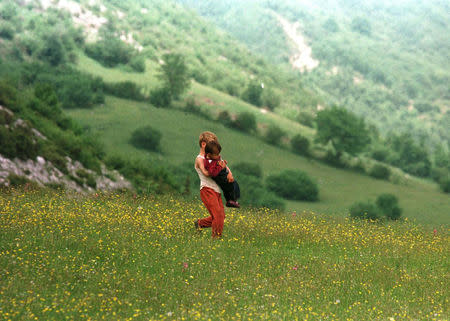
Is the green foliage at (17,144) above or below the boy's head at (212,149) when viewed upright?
below

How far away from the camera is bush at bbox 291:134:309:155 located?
13662 cm

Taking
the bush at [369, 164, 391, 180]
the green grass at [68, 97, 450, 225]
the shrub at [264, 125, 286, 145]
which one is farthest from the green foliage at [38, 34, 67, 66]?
the bush at [369, 164, 391, 180]

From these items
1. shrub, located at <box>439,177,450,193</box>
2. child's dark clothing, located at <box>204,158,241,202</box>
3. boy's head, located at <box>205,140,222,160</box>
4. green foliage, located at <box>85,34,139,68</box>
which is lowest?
green foliage, located at <box>85,34,139,68</box>

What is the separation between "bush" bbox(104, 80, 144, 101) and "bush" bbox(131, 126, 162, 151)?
23578 millimetres

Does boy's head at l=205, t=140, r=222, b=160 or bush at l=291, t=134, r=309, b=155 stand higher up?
boy's head at l=205, t=140, r=222, b=160

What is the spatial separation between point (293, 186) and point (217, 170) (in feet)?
318

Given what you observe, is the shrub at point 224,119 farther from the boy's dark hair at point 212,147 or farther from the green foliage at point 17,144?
the boy's dark hair at point 212,147

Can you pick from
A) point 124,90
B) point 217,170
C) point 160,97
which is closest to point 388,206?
point 160,97

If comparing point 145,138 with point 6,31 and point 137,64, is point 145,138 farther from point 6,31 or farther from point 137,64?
point 137,64

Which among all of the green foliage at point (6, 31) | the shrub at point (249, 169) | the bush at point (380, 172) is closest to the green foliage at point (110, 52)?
the green foliage at point (6, 31)

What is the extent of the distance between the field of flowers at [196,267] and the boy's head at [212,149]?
1519 millimetres

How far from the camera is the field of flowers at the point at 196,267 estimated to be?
7.70m

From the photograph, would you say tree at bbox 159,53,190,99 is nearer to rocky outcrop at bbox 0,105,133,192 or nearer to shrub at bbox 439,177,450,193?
shrub at bbox 439,177,450,193

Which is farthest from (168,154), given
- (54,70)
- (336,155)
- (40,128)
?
(40,128)
